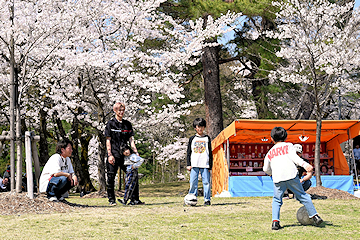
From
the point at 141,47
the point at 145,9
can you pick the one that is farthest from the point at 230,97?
the point at 145,9

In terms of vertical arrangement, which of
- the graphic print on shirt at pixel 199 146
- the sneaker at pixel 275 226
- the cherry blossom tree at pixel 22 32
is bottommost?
the sneaker at pixel 275 226

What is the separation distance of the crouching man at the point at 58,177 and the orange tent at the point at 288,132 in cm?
605

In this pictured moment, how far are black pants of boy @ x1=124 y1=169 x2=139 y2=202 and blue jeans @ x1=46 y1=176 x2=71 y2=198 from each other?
1.06 meters

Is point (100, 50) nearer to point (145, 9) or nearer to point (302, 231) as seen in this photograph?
point (145, 9)

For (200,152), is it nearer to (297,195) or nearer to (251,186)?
(297,195)

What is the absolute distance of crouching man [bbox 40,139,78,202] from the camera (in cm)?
704

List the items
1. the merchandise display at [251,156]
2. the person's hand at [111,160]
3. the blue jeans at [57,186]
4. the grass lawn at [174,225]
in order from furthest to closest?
the merchandise display at [251,156]
the person's hand at [111,160]
the blue jeans at [57,186]
the grass lawn at [174,225]

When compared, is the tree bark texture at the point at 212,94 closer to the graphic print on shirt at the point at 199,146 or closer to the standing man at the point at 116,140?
the graphic print on shirt at the point at 199,146

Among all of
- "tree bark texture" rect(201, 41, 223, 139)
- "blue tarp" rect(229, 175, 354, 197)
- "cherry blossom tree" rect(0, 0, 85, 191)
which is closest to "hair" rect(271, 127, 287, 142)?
"cherry blossom tree" rect(0, 0, 85, 191)

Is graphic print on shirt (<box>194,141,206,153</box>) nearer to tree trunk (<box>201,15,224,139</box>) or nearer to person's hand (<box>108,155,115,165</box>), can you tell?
person's hand (<box>108,155,115,165</box>)

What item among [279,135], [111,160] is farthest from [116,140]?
[279,135]

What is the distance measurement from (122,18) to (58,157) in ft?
26.3

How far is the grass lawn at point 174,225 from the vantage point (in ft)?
14.5

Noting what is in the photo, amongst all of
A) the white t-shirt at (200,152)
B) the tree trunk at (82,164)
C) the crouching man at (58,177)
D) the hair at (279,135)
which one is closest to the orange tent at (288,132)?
the white t-shirt at (200,152)
